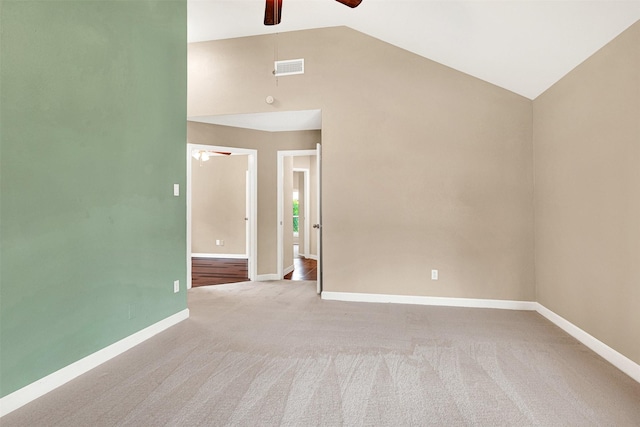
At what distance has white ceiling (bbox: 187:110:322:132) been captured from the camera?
4.39 m

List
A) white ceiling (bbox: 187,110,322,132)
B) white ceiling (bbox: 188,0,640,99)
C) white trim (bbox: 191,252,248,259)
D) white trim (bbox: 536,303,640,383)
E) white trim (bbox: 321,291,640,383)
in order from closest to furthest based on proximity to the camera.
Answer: white trim (bbox: 536,303,640,383) < white ceiling (bbox: 188,0,640,99) < white trim (bbox: 321,291,640,383) < white ceiling (bbox: 187,110,322,132) < white trim (bbox: 191,252,248,259)

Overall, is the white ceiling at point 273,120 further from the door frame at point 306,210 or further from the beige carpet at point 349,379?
the beige carpet at point 349,379

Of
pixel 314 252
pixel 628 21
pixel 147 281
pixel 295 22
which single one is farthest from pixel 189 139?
pixel 628 21

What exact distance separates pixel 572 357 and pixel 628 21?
245 cm

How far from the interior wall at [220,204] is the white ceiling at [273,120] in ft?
9.89

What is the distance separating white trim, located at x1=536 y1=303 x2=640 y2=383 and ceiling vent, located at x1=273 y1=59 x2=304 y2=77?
3.97 meters

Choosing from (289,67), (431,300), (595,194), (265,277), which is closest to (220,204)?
(265,277)

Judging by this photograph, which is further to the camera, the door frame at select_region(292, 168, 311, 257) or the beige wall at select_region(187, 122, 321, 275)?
the door frame at select_region(292, 168, 311, 257)

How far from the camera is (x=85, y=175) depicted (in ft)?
7.57

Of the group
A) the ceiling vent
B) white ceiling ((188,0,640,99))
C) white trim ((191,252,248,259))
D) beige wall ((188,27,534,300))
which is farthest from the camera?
white trim ((191,252,248,259))

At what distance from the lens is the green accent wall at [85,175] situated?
1876 mm

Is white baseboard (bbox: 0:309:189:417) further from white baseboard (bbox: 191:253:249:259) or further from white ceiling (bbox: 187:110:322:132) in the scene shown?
white baseboard (bbox: 191:253:249:259)

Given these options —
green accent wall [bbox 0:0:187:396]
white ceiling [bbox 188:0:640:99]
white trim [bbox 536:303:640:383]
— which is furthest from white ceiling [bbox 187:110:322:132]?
white trim [bbox 536:303:640:383]

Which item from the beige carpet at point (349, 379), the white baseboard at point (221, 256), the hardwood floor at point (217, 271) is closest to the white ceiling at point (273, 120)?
the hardwood floor at point (217, 271)
